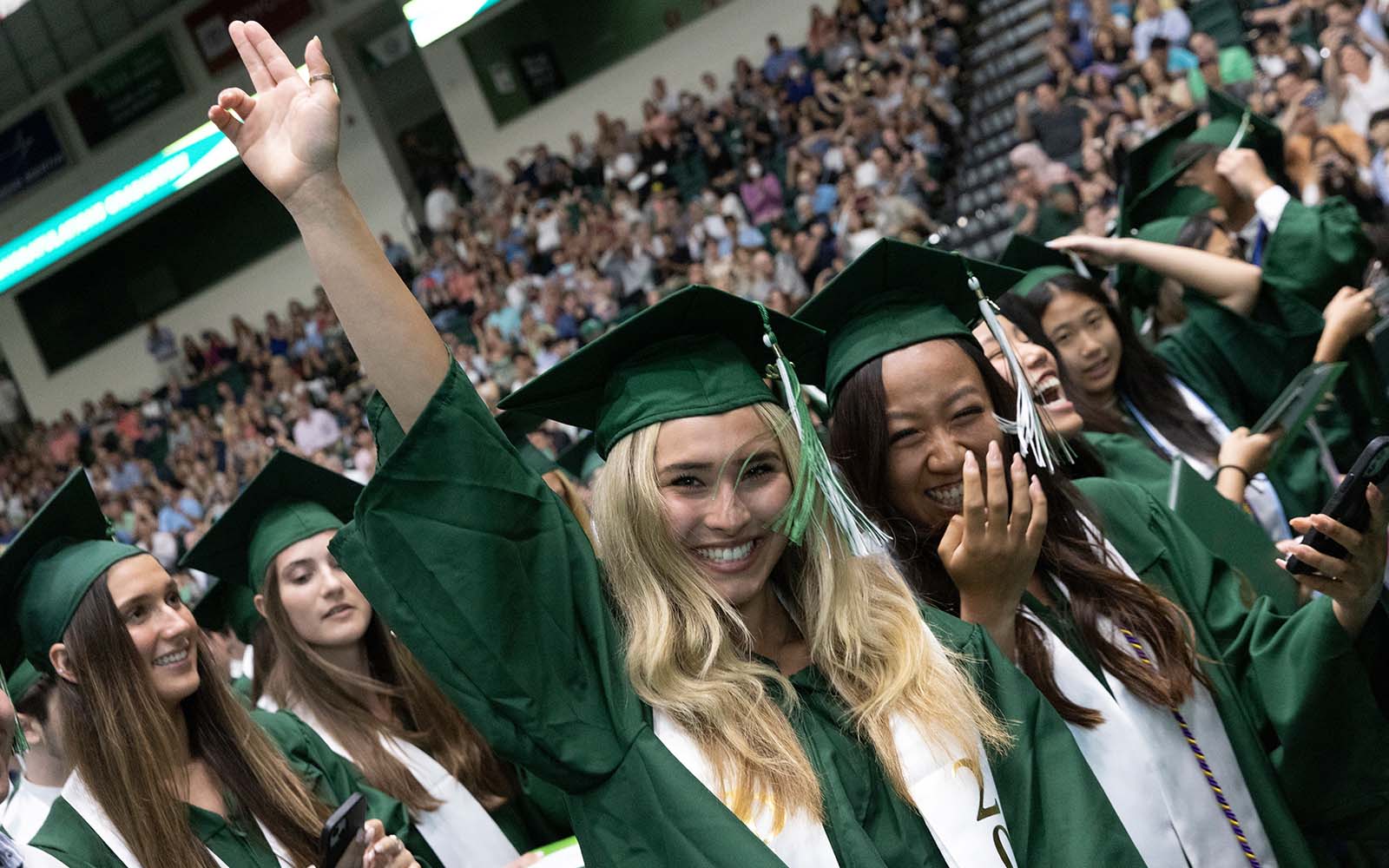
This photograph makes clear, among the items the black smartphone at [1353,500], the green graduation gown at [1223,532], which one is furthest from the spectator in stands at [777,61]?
the black smartphone at [1353,500]

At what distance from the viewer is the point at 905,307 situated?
8.56 feet

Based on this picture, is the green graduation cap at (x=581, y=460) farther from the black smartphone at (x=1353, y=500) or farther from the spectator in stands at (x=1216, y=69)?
the spectator in stands at (x=1216, y=69)

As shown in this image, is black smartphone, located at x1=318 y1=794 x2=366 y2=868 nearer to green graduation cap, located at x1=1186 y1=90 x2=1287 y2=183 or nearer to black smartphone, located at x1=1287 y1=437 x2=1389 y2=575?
black smartphone, located at x1=1287 y1=437 x2=1389 y2=575

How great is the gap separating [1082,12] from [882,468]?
36.7 feet

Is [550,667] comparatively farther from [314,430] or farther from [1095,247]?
[314,430]

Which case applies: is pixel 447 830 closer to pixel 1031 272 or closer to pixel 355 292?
pixel 355 292

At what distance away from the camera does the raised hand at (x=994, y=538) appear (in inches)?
87.4

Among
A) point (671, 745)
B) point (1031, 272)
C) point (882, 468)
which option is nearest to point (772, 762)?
point (671, 745)

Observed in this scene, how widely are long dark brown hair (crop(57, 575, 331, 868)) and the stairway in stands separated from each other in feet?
32.2

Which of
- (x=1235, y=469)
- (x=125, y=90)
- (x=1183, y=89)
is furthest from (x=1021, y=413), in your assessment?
(x=125, y=90)

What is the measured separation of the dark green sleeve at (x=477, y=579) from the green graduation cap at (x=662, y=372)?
279 millimetres

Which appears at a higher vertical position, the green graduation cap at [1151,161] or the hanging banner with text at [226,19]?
the hanging banner with text at [226,19]

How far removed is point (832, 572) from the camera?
2.19 meters

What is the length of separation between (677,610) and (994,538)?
0.58 meters
